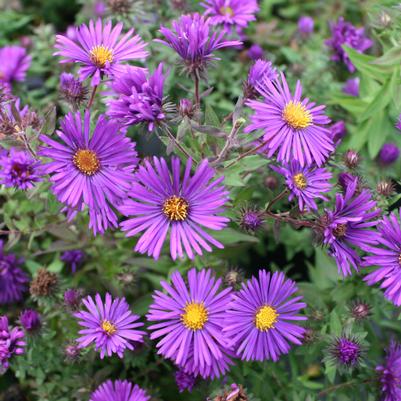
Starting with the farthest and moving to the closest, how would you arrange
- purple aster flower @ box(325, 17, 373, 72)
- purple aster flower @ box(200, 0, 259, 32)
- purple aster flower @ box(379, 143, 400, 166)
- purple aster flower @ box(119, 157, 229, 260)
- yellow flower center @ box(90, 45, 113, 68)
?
purple aster flower @ box(325, 17, 373, 72)
purple aster flower @ box(379, 143, 400, 166)
purple aster flower @ box(200, 0, 259, 32)
yellow flower center @ box(90, 45, 113, 68)
purple aster flower @ box(119, 157, 229, 260)

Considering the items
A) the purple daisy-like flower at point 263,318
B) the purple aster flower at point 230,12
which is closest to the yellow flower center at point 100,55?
the purple aster flower at point 230,12

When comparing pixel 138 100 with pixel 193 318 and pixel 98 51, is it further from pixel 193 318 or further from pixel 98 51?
pixel 193 318

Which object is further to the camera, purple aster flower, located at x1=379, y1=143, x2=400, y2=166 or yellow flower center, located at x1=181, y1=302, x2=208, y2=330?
purple aster flower, located at x1=379, y1=143, x2=400, y2=166

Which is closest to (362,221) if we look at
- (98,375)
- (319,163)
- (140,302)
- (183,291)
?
(319,163)

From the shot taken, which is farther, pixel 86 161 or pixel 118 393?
pixel 118 393

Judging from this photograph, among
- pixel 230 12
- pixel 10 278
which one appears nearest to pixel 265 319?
pixel 10 278

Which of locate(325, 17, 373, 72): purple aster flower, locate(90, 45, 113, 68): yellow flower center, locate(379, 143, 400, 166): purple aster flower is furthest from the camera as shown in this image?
locate(325, 17, 373, 72): purple aster flower

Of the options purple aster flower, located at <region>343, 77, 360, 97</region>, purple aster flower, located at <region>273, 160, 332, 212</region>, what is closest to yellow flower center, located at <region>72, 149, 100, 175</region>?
purple aster flower, located at <region>273, 160, 332, 212</region>

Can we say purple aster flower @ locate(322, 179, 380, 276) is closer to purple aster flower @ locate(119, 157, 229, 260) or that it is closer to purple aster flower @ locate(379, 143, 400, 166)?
purple aster flower @ locate(119, 157, 229, 260)
